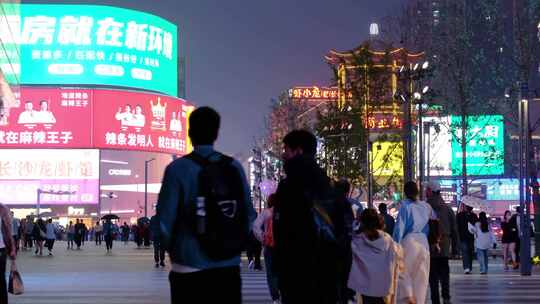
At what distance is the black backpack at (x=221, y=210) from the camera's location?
5.77 meters

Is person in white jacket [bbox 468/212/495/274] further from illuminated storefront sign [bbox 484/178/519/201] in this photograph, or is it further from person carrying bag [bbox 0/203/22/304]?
illuminated storefront sign [bbox 484/178/519/201]

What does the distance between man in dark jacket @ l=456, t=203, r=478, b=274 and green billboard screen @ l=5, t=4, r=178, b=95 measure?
72.2m

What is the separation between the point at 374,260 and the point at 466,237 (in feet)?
47.8

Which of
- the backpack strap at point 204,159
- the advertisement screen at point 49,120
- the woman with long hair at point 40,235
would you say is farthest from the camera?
the advertisement screen at point 49,120

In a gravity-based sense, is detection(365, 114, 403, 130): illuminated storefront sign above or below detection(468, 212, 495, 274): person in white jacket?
above

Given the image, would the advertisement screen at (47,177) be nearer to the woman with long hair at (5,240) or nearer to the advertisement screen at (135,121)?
the advertisement screen at (135,121)

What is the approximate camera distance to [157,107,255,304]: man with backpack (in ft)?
18.9

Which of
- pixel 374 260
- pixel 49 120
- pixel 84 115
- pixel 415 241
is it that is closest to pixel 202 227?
pixel 374 260

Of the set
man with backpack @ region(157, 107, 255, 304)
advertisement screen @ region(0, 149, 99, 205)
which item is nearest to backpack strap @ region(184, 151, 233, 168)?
man with backpack @ region(157, 107, 255, 304)

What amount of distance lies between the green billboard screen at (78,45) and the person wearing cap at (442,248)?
272ft

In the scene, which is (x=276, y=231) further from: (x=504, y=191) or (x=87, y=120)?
(x=504, y=191)

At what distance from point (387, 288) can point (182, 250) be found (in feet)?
14.0

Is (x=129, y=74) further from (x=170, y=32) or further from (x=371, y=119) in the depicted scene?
(x=371, y=119)

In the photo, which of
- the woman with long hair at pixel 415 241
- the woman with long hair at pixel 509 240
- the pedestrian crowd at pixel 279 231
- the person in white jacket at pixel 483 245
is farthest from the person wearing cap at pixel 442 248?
the woman with long hair at pixel 509 240
